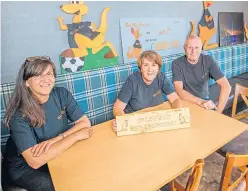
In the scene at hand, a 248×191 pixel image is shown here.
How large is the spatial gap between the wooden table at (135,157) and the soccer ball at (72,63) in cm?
98

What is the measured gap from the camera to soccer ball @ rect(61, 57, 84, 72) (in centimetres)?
227

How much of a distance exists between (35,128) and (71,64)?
3.44ft

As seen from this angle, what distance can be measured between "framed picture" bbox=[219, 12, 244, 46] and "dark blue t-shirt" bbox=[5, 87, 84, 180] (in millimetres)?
3188

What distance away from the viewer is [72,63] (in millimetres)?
2303

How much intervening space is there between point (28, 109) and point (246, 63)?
153 inches

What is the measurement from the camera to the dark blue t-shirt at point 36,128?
1289mm

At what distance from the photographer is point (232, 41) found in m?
3.97

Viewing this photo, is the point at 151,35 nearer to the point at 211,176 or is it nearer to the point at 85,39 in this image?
the point at 85,39

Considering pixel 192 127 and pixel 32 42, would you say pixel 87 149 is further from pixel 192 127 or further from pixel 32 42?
pixel 32 42

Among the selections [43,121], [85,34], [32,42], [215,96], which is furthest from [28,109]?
[215,96]

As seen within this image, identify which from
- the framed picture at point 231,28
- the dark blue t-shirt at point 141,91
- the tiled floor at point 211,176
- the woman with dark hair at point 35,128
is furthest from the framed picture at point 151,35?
the tiled floor at point 211,176

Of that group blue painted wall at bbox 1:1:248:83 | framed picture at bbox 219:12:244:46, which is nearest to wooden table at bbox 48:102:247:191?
blue painted wall at bbox 1:1:248:83

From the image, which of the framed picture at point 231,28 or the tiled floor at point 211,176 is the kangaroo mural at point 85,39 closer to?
the tiled floor at point 211,176

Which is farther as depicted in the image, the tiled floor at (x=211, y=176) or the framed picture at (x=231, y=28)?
the framed picture at (x=231, y=28)
